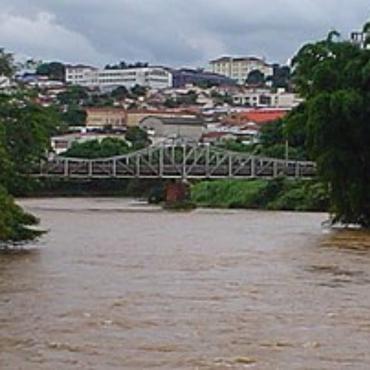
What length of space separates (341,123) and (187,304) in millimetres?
22839

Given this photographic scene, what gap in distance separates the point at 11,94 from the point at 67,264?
8895mm

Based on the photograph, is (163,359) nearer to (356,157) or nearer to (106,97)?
(356,157)

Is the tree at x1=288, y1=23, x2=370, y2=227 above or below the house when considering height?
below

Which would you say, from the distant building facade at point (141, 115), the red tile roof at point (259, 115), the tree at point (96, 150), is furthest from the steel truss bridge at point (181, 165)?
the red tile roof at point (259, 115)

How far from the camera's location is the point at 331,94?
43.3 m

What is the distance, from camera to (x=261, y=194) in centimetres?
7900

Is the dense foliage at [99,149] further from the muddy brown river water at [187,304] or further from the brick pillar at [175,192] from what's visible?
the muddy brown river water at [187,304]

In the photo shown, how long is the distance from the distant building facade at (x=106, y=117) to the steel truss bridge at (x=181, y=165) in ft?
196

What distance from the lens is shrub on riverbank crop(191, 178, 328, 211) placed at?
7050 centimetres

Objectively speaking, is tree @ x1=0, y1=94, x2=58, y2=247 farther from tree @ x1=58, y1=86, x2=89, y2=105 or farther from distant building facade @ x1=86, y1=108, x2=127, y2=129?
tree @ x1=58, y1=86, x2=89, y2=105

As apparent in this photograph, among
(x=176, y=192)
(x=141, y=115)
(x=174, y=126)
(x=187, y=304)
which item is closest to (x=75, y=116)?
(x=141, y=115)

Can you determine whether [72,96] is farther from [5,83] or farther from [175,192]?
[5,83]

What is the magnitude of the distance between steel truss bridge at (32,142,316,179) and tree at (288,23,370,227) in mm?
37379

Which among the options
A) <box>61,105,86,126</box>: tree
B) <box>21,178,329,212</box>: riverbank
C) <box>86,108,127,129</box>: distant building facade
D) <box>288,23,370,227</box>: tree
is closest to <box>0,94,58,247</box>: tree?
<box>288,23,370,227</box>: tree
